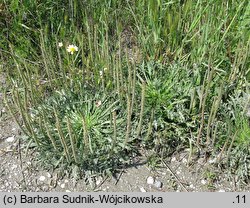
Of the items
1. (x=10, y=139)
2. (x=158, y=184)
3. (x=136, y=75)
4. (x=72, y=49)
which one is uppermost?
(x=72, y=49)

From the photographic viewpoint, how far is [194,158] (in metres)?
2.41

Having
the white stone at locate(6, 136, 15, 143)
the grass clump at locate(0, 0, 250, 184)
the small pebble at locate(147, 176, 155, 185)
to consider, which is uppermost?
the grass clump at locate(0, 0, 250, 184)

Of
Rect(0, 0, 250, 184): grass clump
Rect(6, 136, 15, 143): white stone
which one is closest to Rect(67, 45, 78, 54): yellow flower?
Rect(0, 0, 250, 184): grass clump

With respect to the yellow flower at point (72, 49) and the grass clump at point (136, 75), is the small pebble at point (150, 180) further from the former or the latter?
the yellow flower at point (72, 49)

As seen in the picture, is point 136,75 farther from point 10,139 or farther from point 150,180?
point 10,139

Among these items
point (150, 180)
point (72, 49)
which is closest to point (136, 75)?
point (72, 49)

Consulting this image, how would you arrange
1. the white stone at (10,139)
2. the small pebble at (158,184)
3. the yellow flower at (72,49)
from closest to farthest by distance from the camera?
the small pebble at (158,184), the white stone at (10,139), the yellow flower at (72,49)

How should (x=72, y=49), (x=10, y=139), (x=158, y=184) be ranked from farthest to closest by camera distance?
1. (x=72, y=49)
2. (x=10, y=139)
3. (x=158, y=184)

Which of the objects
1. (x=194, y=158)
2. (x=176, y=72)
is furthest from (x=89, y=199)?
(x=176, y=72)

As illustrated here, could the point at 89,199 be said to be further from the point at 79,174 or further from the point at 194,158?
the point at 194,158

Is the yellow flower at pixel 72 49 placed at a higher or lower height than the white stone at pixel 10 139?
higher

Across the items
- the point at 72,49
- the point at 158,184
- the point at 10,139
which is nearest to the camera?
the point at 158,184

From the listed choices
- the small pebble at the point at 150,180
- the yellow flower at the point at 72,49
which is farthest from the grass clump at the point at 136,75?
the small pebble at the point at 150,180

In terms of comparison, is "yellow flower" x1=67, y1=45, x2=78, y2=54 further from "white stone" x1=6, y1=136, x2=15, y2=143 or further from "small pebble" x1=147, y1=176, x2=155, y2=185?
"small pebble" x1=147, y1=176, x2=155, y2=185
